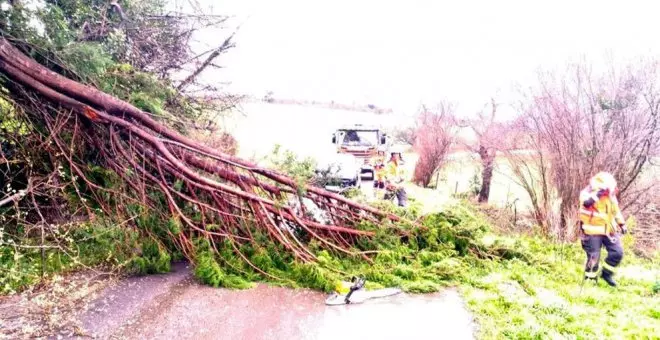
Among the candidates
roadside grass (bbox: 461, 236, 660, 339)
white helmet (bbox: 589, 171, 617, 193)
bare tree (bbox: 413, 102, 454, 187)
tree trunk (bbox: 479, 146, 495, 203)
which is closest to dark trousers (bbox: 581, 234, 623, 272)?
roadside grass (bbox: 461, 236, 660, 339)

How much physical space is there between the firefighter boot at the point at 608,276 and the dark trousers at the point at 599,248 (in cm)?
10

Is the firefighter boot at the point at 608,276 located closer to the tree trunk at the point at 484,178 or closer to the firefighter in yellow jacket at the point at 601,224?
the firefighter in yellow jacket at the point at 601,224

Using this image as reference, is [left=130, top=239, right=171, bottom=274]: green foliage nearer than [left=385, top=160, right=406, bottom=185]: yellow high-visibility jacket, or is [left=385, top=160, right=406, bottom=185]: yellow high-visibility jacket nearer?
[left=130, top=239, right=171, bottom=274]: green foliage

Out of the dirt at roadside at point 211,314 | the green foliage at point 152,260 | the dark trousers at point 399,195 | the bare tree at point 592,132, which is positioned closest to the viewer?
the dirt at roadside at point 211,314

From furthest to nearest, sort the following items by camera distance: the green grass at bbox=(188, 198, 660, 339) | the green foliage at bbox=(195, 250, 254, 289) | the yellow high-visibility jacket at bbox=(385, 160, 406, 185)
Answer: the yellow high-visibility jacket at bbox=(385, 160, 406, 185), the green foliage at bbox=(195, 250, 254, 289), the green grass at bbox=(188, 198, 660, 339)

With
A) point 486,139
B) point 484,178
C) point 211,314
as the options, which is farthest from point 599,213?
point 484,178

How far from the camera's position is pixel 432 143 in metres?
18.3

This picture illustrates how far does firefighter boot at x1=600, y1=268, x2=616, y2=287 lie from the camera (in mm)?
5293

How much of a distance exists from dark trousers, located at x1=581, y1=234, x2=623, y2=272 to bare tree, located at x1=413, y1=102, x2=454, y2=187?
513 inches

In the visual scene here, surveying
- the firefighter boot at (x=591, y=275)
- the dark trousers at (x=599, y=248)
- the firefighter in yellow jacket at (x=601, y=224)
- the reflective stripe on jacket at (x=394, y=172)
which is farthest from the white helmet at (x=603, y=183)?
the reflective stripe on jacket at (x=394, y=172)

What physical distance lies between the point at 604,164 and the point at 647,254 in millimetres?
2080

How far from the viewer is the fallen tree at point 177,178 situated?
203 inches

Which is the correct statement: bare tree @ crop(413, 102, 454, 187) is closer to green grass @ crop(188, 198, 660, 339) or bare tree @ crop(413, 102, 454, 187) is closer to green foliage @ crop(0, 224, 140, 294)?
green grass @ crop(188, 198, 660, 339)

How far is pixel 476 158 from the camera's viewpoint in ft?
55.8
